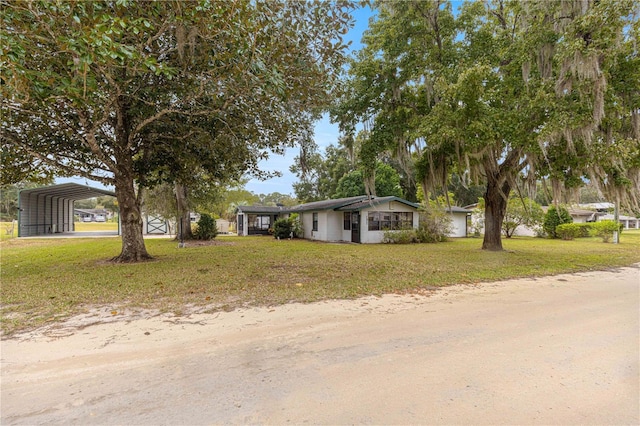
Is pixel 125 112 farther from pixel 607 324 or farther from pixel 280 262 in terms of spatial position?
pixel 607 324

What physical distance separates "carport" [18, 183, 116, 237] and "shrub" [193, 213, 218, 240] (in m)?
5.49

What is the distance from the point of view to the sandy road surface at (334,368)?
90.0 inches

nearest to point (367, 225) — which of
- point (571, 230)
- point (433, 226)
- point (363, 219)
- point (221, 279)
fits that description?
point (363, 219)

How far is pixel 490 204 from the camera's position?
12.2m

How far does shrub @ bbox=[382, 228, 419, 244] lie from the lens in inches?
679

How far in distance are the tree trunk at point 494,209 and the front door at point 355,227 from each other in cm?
671

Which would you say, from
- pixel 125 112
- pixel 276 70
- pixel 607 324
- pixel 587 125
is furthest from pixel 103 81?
pixel 587 125

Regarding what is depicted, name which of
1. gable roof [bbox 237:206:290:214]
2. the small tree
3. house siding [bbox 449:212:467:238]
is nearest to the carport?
gable roof [bbox 237:206:290:214]

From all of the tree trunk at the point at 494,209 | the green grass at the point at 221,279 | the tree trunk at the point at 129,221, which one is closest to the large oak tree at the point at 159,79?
the tree trunk at the point at 129,221

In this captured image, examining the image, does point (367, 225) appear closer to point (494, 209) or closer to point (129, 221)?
point (494, 209)

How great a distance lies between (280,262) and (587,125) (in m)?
8.61

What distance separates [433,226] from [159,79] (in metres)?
15.4

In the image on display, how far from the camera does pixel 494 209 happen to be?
1220cm

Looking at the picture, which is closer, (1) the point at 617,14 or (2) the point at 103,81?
(2) the point at 103,81
